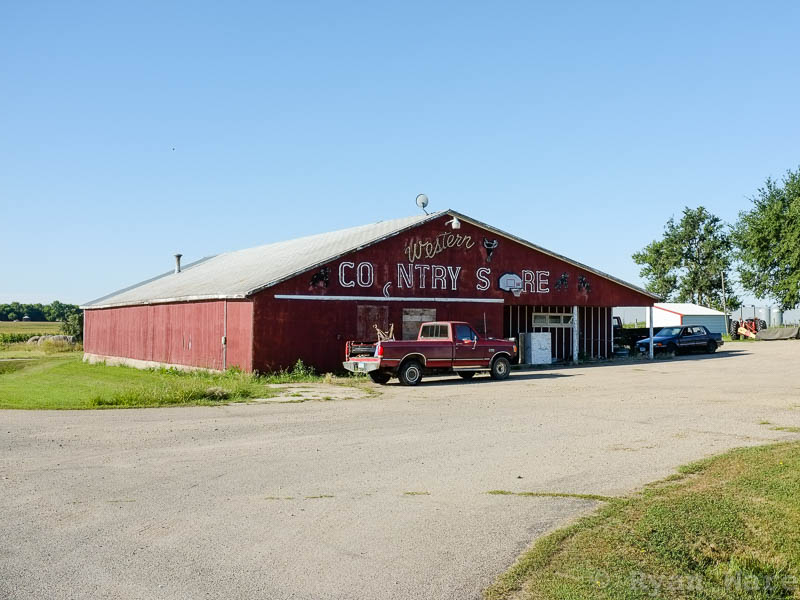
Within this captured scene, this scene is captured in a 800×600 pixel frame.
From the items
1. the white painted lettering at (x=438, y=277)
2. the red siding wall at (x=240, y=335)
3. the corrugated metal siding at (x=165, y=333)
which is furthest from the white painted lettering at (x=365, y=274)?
the corrugated metal siding at (x=165, y=333)

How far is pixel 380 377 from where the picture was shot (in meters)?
23.6

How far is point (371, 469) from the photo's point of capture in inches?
392

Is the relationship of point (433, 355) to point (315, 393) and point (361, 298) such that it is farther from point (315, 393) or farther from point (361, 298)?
point (361, 298)

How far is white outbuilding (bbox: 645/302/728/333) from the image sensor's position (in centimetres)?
6362

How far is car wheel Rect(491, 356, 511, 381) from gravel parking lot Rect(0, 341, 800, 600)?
6.67 metres

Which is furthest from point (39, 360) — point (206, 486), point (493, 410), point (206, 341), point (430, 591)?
point (430, 591)

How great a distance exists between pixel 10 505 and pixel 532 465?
622 centimetres

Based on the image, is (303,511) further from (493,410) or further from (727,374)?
(727,374)

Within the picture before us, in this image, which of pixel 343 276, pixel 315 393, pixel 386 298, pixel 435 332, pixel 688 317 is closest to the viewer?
pixel 315 393

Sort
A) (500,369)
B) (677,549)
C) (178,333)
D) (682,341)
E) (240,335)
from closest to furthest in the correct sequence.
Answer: (677,549), (500,369), (240,335), (178,333), (682,341)

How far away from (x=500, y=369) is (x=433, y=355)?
2966mm

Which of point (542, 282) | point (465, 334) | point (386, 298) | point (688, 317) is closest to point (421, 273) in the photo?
point (386, 298)

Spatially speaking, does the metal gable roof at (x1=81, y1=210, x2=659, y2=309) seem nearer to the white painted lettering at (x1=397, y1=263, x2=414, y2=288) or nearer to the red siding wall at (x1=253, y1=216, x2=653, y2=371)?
the red siding wall at (x1=253, y1=216, x2=653, y2=371)

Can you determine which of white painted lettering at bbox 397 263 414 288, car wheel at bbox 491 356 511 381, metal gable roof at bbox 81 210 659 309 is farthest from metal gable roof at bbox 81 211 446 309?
car wheel at bbox 491 356 511 381
